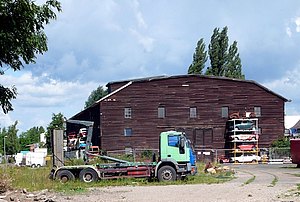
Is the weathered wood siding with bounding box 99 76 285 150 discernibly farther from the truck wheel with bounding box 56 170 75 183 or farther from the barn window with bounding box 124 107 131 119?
the truck wheel with bounding box 56 170 75 183

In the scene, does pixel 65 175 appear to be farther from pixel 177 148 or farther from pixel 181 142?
pixel 181 142

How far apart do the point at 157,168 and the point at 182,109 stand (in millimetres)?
42806

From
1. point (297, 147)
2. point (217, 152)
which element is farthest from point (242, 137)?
point (297, 147)

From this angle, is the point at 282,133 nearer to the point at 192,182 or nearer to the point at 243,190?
the point at 192,182

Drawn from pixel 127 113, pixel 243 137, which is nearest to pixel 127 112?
pixel 127 113

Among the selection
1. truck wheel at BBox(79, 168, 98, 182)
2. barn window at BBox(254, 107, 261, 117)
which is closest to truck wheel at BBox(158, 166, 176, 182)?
truck wheel at BBox(79, 168, 98, 182)

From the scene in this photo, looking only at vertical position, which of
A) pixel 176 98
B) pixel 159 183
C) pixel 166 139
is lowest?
pixel 159 183

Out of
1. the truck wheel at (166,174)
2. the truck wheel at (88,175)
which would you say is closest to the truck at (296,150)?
the truck wheel at (166,174)

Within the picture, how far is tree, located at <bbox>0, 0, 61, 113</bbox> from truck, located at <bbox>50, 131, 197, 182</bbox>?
2008 centimetres

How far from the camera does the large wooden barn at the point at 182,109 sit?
74.3m

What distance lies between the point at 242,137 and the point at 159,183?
143ft

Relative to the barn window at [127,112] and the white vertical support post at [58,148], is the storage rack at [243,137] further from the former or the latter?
the white vertical support post at [58,148]

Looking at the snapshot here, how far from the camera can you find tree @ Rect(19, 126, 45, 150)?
13888 centimetres

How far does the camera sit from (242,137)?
243 ft
